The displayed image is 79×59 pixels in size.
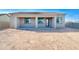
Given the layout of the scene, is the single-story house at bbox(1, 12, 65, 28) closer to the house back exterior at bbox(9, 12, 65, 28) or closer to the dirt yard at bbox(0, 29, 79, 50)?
the house back exterior at bbox(9, 12, 65, 28)

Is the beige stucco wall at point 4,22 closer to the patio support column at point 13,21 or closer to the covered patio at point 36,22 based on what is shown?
the patio support column at point 13,21

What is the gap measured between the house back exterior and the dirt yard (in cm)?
13

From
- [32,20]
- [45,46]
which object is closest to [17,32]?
[32,20]

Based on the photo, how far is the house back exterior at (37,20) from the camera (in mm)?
3025

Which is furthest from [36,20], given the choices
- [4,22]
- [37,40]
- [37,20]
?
[4,22]

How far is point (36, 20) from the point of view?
122 inches

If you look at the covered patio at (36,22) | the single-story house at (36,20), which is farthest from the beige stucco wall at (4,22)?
the covered patio at (36,22)

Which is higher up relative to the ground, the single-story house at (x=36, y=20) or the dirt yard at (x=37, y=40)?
the single-story house at (x=36, y=20)

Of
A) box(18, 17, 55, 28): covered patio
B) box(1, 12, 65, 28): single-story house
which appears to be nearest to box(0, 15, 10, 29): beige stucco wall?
box(1, 12, 65, 28): single-story house

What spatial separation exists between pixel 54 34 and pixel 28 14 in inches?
22.8

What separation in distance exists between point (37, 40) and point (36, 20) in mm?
360

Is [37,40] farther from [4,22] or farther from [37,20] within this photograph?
[4,22]
